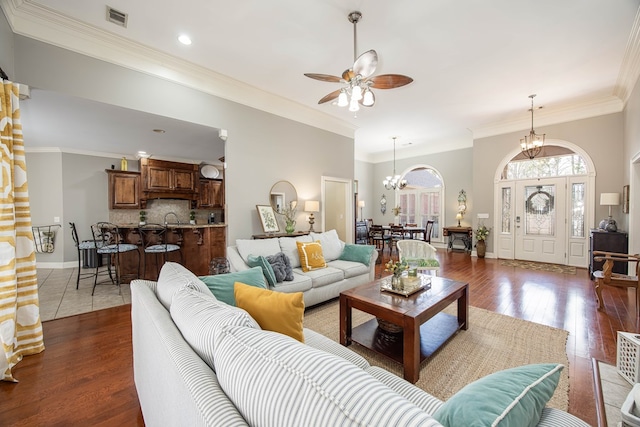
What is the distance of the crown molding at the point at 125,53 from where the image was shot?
8.76 ft

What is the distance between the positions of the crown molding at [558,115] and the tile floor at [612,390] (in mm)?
5494

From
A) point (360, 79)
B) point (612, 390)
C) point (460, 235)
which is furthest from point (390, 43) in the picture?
point (460, 235)

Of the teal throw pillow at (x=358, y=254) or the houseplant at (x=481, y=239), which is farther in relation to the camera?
the houseplant at (x=481, y=239)

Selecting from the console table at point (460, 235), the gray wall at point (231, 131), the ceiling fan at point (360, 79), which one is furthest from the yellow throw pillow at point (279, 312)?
the console table at point (460, 235)

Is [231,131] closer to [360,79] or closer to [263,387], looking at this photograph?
[360,79]

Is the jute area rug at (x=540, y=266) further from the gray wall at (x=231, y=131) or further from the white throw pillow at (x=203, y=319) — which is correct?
the white throw pillow at (x=203, y=319)

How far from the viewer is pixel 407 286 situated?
2.51 meters

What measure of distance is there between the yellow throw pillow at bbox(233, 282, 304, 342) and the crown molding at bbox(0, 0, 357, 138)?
3765mm

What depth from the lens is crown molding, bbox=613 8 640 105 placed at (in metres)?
3.10

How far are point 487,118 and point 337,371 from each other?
709 centimetres

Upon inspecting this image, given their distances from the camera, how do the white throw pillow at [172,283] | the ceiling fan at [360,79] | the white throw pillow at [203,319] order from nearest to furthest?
the white throw pillow at [203,319] → the white throw pillow at [172,283] → the ceiling fan at [360,79]

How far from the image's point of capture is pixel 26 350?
2.29 meters

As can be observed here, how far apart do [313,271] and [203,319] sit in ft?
7.97

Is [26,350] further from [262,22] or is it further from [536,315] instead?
[536,315]
